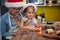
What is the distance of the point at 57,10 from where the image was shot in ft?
4.30

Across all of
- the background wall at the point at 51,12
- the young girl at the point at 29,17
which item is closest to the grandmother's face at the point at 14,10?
the young girl at the point at 29,17

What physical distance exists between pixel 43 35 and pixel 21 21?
0.83ft

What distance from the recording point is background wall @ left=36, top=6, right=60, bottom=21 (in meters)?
1.31

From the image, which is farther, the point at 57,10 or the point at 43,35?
the point at 57,10

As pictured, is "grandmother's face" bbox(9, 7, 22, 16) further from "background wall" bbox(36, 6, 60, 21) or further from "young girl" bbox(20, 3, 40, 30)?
"background wall" bbox(36, 6, 60, 21)

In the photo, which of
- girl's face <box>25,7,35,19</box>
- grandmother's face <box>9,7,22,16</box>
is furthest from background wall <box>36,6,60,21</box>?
grandmother's face <box>9,7,22,16</box>

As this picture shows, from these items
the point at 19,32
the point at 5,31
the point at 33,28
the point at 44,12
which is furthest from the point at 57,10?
the point at 5,31

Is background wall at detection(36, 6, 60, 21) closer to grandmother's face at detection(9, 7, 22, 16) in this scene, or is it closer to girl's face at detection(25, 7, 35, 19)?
girl's face at detection(25, 7, 35, 19)

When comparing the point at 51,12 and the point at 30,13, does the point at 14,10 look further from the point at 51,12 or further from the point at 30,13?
the point at 51,12

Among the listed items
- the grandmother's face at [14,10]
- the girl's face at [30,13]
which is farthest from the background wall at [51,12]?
the grandmother's face at [14,10]

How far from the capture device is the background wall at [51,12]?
51.5 inches

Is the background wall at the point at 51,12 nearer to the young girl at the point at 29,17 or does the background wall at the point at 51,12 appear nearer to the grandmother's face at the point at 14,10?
the young girl at the point at 29,17

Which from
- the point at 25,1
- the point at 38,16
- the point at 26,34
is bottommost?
the point at 26,34

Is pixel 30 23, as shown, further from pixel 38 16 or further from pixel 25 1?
pixel 25 1
